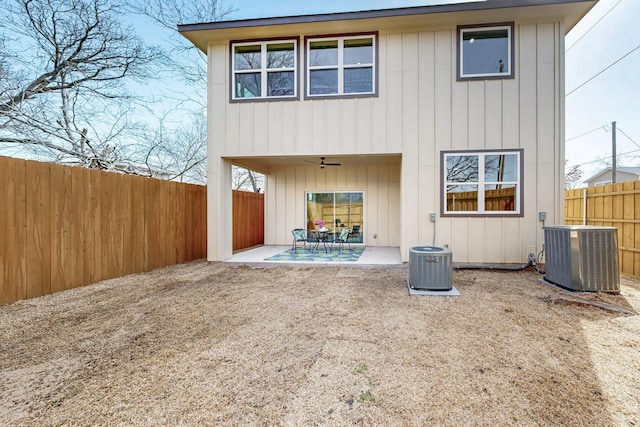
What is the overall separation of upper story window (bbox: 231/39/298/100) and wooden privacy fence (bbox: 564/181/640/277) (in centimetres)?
696

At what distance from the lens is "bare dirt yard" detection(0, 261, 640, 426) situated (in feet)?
6.07

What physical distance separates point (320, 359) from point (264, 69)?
21.3 feet

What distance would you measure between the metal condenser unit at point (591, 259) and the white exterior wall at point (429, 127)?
175cm

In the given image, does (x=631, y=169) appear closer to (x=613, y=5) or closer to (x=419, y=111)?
(x=613, y=5)

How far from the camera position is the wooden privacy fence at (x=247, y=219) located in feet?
29.3

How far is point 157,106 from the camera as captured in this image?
10891 mm

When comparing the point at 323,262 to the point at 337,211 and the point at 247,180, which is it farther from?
the point at 247,180

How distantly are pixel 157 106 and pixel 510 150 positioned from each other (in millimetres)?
11341

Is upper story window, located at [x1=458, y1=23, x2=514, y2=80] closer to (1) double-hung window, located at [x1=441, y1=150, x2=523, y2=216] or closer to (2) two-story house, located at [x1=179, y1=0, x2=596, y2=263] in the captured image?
(2) two-story house, located at [x1=179, y1=0, x2=596, y2=263]

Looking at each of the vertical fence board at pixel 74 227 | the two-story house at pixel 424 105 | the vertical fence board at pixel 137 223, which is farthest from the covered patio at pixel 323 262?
the vertical fence board at pixel 74 227

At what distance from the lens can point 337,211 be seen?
998 cm

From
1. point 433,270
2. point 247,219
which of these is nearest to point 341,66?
point 433,270

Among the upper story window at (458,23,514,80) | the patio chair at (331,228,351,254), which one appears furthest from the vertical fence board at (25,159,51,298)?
the upper story window at (458,23,514,80)

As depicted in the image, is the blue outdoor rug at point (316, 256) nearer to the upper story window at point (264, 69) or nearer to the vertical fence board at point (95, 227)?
the vertical fence board at point (95, 227)
